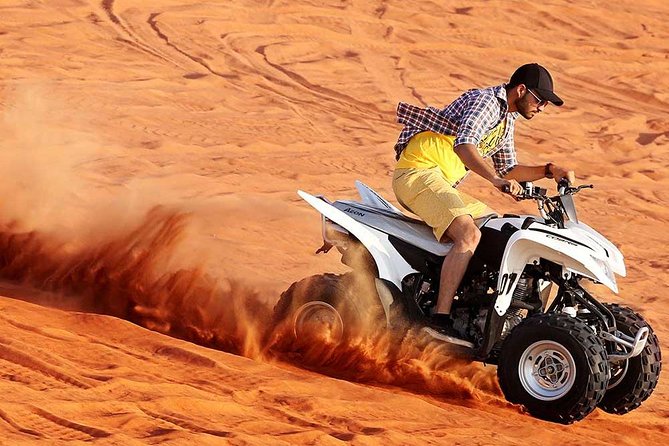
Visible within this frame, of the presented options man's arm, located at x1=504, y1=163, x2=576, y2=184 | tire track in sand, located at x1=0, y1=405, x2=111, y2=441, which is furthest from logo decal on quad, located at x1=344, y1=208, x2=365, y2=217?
tire track in sand, located at x1=0, y1=405, x2=111, y2=441

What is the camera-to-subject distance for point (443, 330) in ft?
21.9

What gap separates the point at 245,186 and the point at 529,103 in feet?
15.8

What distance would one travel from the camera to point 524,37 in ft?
58.9

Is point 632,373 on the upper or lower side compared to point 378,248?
lower

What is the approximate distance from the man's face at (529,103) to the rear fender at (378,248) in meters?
1.07

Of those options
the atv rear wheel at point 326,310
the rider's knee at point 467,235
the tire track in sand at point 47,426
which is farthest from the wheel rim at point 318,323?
the tire track in sand at point 47,426

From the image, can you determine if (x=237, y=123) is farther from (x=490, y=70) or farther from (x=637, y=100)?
(x=637, y=100)

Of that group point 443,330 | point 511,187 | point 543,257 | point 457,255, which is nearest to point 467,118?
point 511,187

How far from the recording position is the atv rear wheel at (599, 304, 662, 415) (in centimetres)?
647

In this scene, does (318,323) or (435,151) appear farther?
(318,323)

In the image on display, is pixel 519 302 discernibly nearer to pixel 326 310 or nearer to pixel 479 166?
pixel 479 166

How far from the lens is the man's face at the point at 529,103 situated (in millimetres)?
6633

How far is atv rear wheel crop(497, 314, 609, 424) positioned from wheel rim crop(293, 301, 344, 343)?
3.55 feet

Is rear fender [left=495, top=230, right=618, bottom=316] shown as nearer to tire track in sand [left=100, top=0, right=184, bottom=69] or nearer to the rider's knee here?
the rider's knee
